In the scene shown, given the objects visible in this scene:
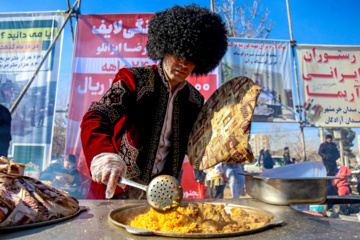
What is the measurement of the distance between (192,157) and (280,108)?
4.81 meters

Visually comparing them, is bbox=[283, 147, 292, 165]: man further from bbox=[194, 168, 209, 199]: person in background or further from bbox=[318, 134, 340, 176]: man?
bbox=[194, 168, 209, 199]: person in background

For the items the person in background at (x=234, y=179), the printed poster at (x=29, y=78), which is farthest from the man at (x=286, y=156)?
the printed poster at (x=29, y=78)

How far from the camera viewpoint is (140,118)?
1.66 m

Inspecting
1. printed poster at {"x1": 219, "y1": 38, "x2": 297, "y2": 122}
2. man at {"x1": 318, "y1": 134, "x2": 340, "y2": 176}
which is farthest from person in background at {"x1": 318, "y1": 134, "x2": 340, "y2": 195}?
printed poster at {"x1": 219, "y1": 38, "x2": 297, "y2": 122}

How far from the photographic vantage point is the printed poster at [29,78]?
5262mm


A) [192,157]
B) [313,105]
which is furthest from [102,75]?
[313,105]

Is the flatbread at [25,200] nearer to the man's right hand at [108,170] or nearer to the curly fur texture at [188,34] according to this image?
the man's right hand at [108,170]

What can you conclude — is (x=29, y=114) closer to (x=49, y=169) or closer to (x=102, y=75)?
(x=49, y=169)

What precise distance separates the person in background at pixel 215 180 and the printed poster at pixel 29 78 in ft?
10.7

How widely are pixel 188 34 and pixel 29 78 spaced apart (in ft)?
16.3

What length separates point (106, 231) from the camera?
82 cm

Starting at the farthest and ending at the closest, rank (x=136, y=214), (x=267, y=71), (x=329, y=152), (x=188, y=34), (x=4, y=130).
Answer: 1. (x=329, y=152)
2. (x=267, y=71)
3. (x=4, y=130)
4. (x=188, y=34)
5. (x=136, y=214)

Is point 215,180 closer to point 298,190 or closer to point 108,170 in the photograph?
point 298,190

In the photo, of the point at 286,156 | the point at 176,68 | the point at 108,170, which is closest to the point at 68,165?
the point at 176,68
